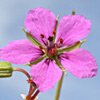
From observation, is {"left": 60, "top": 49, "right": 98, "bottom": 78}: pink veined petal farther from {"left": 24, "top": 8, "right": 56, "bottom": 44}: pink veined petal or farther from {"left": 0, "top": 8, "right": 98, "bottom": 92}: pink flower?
{"left": 24, "top": 8, "right": 56, "bottom": 44}: pink veined petal

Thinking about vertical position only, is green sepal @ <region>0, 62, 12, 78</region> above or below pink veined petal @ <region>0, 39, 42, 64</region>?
below

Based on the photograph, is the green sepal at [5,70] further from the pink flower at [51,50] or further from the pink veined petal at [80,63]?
the pink veined petal at [80,63]

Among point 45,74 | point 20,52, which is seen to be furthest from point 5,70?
point 45,74

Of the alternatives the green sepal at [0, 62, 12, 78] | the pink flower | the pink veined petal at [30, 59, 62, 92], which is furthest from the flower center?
the green sepal at [0, 62, 12, 78]

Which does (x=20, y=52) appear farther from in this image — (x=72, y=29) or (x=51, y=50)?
(x=72, y=29)

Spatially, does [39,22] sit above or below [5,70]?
above

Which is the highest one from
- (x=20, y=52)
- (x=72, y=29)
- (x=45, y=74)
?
(x=72, y=29)

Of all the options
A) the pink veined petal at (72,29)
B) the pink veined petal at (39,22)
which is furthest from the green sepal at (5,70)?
the pink veined petal at (72,29)

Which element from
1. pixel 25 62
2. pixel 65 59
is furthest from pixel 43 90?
pixel 65 59
